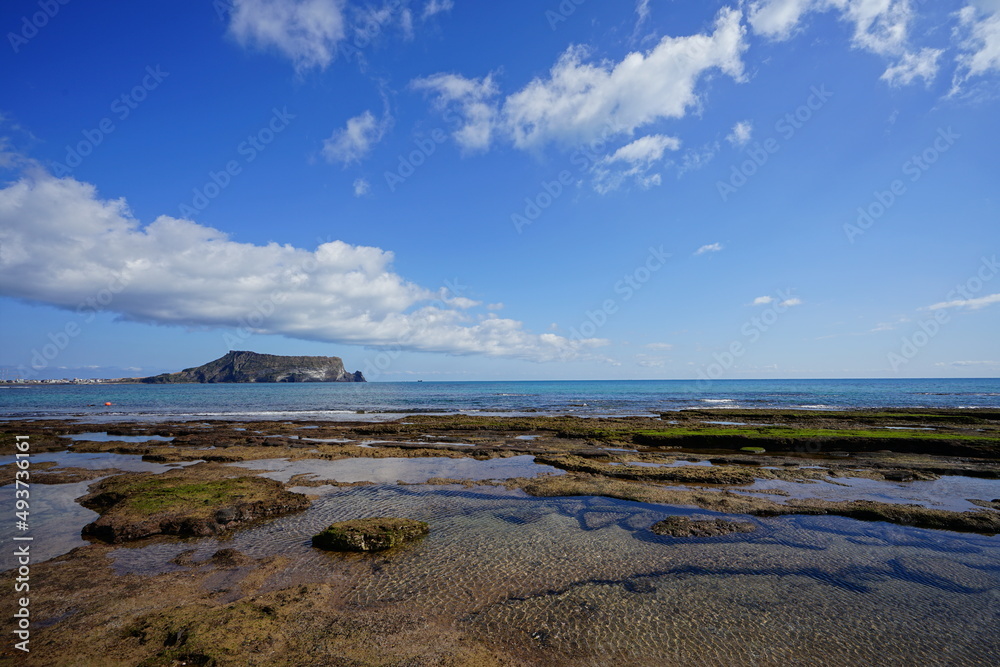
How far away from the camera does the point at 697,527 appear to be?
12.0m

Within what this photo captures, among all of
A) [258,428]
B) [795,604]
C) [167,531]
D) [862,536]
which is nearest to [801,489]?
[862,536]

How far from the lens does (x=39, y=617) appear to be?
732cm

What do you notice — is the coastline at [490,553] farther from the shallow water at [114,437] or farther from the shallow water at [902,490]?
the shallow water at [114,437]

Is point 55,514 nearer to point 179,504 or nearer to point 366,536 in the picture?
point 179,504

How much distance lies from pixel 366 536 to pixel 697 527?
8587 mm

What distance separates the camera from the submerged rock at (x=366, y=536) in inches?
411

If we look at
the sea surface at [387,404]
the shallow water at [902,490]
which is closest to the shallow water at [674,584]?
the shallow water at [902,490]

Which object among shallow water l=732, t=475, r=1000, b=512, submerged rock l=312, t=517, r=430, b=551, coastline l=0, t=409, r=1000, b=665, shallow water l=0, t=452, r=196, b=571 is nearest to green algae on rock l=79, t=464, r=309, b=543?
coastline l=0, t=409, r=1000, b=665

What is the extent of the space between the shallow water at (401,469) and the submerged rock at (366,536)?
6.66 meters

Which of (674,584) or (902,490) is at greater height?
(674,584)

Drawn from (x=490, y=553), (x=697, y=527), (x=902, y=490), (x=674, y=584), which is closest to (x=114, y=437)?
(x=490, y=553)

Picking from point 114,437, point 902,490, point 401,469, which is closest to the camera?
point 902,490

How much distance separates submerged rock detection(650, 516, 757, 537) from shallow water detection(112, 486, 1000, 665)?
409mm

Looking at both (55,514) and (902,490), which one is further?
(902,490)
